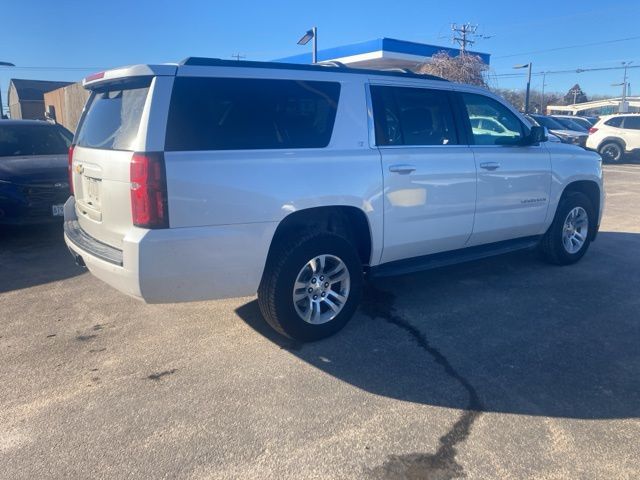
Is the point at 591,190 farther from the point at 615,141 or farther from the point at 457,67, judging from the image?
the point at 457,67

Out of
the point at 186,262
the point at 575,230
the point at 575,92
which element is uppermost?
the point at 575,92

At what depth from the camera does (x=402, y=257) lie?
4586 mm

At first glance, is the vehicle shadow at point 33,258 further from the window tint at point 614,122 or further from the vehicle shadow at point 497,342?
the window tint at point 614,122

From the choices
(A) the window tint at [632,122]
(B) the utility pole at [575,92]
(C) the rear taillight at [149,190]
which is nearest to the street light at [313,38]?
(A) the window tint at [632,122]

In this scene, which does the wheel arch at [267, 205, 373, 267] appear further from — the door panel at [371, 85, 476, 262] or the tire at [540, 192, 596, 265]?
the tire at [540, 192, 596, 265]

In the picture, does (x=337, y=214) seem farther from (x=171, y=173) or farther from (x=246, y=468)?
(x=246, y=468)

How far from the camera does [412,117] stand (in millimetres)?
4543

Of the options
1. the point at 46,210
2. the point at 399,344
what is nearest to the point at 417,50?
the point at 46,210

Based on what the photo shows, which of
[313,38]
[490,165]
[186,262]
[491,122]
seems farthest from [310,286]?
[313,38]

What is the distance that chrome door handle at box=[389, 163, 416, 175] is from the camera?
13.8 feet

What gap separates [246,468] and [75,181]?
273 centimetres

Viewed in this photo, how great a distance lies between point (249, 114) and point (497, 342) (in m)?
2.49

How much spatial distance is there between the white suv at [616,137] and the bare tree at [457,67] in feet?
18.9

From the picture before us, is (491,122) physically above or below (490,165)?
above
